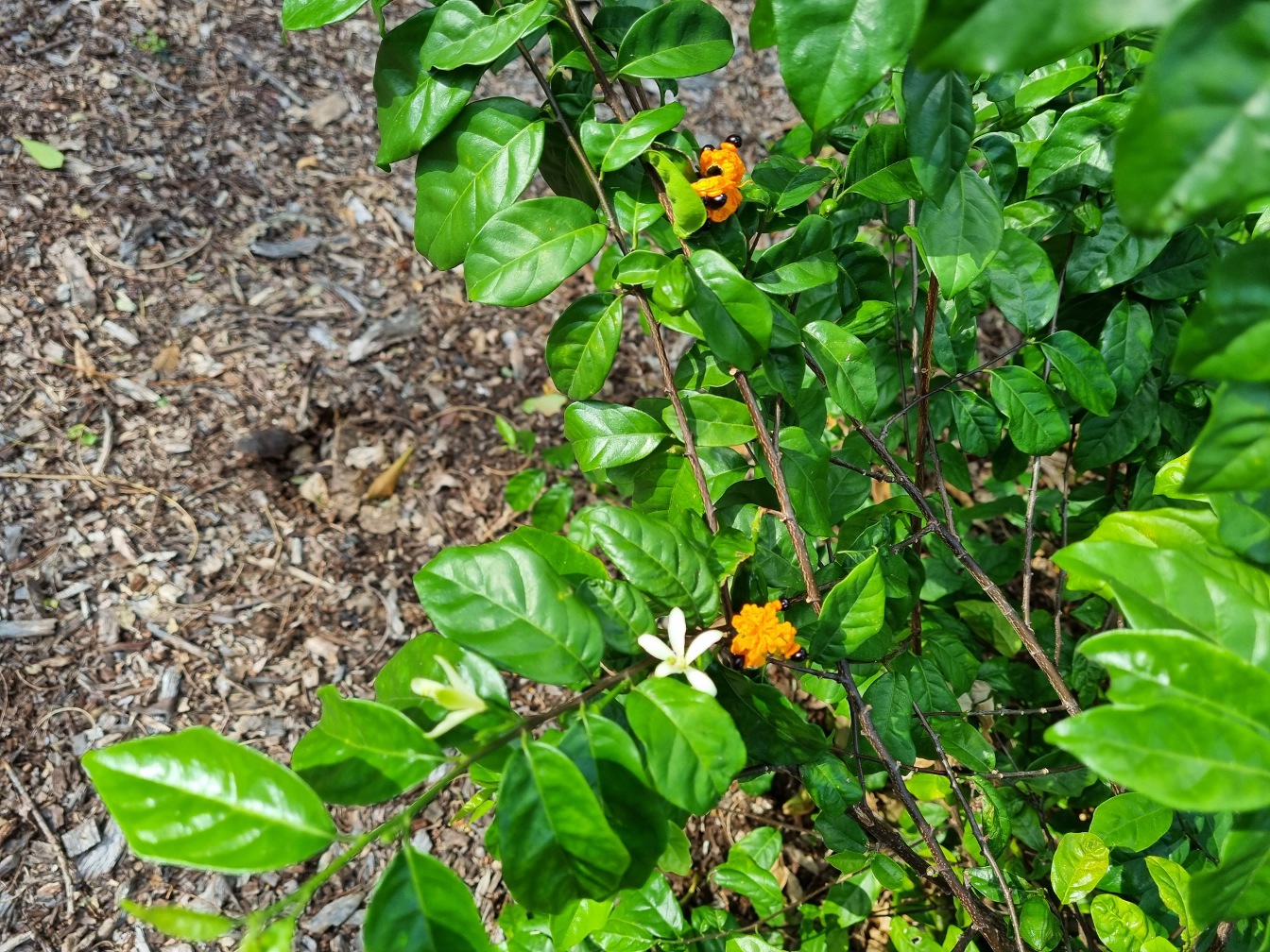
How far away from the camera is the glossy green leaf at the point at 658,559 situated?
813mm

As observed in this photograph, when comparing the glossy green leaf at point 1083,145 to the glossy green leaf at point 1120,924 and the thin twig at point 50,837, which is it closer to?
the glossy green leaf at point 1120,924

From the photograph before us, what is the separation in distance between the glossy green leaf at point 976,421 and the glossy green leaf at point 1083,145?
325 mm

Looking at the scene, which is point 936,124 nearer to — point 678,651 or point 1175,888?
point 678,651

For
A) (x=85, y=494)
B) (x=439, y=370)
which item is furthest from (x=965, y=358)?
(x=85, y=494)

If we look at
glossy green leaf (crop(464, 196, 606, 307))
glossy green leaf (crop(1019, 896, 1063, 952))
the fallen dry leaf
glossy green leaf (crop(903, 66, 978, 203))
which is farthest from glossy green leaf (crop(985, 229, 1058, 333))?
the fallen dry leaf

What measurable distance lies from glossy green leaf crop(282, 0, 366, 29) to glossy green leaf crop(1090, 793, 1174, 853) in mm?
1274

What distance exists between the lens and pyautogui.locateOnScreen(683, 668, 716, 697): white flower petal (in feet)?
2.45

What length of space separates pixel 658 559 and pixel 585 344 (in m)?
0.33

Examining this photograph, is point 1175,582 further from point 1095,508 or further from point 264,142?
point 264,142

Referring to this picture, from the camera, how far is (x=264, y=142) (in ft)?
9.44

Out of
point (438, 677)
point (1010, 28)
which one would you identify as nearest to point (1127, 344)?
point (1010, 28)

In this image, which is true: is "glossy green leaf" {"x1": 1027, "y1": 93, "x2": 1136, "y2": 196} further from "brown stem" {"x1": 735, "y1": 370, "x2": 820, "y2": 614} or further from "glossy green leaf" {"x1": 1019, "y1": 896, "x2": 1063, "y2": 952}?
"glossy green leaf" {"x1": 1019, "y1": 896, "x2": 1063, "y2": 952}

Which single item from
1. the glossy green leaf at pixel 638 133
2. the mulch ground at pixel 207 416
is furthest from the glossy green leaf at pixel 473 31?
the mulch ground at pixel 207 416

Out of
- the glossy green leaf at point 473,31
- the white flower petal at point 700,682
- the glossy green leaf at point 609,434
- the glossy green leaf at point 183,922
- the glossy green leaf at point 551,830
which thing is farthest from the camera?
the glossy green leaf at point 609,434
